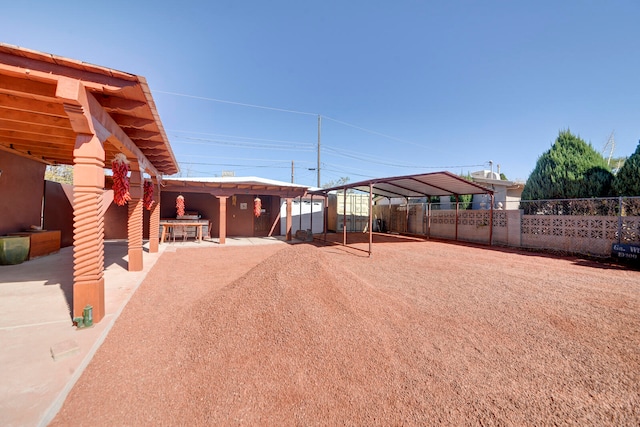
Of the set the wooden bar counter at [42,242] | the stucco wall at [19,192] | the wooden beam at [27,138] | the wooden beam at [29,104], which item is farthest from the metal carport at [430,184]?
the stucco wall at [19,192]

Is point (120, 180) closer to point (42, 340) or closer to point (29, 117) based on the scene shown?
point (29, 117)

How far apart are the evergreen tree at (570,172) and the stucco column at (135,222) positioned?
1495 cm

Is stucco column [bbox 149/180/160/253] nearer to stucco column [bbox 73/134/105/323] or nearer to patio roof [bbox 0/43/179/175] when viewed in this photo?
patio roof [bbox 0/43/179/175]

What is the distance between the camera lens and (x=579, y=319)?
3.52 m

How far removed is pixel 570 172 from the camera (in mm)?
10938

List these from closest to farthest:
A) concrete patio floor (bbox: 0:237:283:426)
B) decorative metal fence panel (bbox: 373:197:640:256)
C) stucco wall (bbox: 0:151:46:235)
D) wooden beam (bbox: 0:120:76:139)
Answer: concrete patio floor (bbox: 0:237:283:426) < wooden beam (bbox: 0:120:76:139) < stucco wall (bbox: 0:151:46:235) < decorative metal fence panel (bbox: 373:197:640:256)

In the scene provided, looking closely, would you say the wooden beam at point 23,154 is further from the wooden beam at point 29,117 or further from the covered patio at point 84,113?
the wooden beam at point 29,117

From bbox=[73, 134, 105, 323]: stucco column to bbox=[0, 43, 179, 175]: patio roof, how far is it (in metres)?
0.28

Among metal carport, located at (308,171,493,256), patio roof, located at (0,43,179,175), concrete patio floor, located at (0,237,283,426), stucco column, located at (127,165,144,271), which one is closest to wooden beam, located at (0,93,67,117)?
patio roof, located at (0,43,179,175)

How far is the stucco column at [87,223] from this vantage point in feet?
10.5

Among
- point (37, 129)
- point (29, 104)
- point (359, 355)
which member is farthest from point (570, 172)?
point (37, 129)

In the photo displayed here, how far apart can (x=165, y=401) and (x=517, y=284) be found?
5.97 meters

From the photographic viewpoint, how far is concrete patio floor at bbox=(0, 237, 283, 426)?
1.90 meters

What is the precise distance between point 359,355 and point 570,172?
43.6 feet
